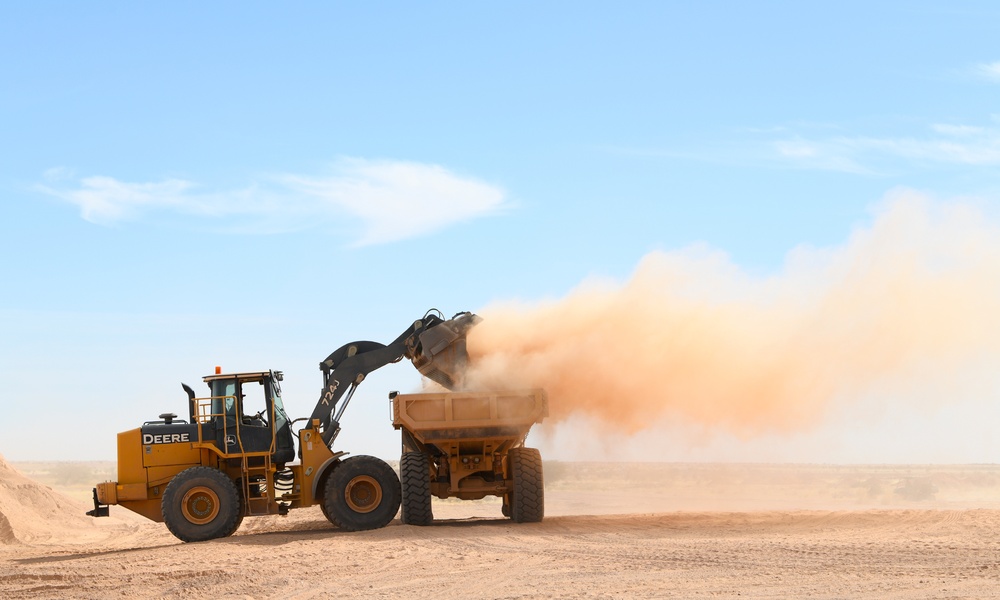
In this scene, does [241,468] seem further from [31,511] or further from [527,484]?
[31,511]

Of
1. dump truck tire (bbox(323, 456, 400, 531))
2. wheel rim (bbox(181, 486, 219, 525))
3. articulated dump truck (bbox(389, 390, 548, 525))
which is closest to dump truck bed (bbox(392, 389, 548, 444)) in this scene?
articulated dump truck (bbox(389, 390, 548, 525))

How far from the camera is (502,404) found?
71.3ft

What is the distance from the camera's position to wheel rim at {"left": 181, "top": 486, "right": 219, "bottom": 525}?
20.8 meters

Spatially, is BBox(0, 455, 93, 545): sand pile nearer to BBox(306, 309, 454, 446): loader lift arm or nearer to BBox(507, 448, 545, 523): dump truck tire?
BBox(306, 309, 454, 446): loader lift arm

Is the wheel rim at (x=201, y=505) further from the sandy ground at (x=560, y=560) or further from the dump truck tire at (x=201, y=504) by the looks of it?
the sandy ground at (x=560, y=560)

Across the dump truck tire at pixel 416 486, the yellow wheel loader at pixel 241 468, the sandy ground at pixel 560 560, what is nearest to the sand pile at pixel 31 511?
the sandy ground at pixel 560 560

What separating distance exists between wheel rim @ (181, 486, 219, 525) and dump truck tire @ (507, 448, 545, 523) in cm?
593

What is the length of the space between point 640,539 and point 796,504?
22772mm

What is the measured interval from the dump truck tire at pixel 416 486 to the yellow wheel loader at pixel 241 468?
0.86 feet

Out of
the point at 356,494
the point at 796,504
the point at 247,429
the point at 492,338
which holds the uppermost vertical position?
the point at 492,338

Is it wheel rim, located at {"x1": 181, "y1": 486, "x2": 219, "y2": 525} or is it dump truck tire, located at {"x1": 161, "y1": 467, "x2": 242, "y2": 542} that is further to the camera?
wheel rim, located at {"x1": 181, "y1": 486, "x2": 219, "y2": 525}

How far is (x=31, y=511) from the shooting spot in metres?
30.8

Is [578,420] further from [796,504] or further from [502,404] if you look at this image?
[796,504]

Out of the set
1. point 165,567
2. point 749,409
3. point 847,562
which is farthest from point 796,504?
point 165,567
